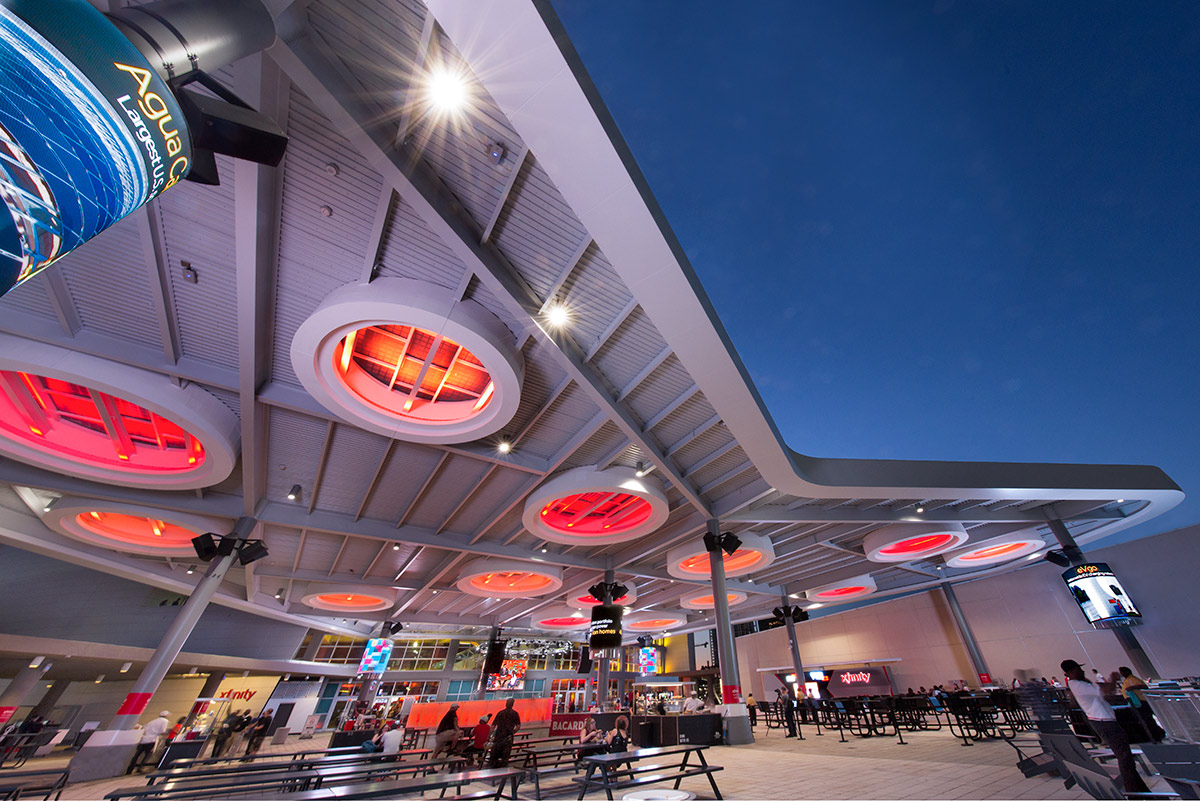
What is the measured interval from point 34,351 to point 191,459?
4.22 metres

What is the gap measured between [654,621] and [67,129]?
3088cm

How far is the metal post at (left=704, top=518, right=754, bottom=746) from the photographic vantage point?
1105 centimetres

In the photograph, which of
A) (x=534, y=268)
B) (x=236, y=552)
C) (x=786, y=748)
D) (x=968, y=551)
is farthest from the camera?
(x=968, y=551)

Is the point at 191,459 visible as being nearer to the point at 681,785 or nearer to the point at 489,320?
the point at 489,320

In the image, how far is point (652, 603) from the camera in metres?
26.4

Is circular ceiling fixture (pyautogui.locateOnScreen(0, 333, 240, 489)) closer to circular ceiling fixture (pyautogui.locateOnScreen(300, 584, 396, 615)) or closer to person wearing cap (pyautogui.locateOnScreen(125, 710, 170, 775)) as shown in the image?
person wearing cap (pyautogui.locateOnScreen(125, 710, 170, 775))

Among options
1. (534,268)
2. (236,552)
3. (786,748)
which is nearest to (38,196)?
(534,268)

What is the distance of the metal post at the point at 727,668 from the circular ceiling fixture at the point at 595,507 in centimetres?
181

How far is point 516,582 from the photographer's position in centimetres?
1933

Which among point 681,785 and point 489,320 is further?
→ point 489,320

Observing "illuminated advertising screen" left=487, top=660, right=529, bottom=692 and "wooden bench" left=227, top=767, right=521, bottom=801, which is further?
"illuminated advertising screen" left=487, top=660, right=529, bottom=692

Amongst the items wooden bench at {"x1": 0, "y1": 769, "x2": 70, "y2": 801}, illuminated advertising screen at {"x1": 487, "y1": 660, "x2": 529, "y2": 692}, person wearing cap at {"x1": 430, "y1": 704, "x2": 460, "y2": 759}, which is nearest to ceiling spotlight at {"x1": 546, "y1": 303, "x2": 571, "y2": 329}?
wooden bench at {"x1": 0, "y1": 769, "x2": 70, "y2": 801}

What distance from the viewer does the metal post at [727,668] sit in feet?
36.3

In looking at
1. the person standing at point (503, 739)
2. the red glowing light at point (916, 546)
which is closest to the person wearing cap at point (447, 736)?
the person standing at point (503, 739)
